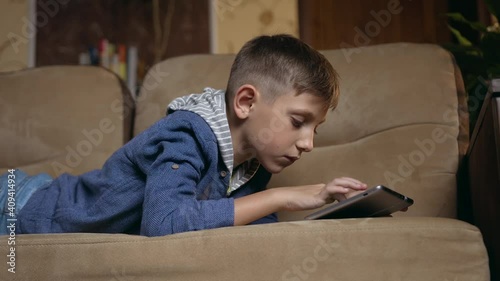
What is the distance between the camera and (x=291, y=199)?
1.08 m

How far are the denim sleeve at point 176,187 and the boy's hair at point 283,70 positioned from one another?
16 centimetres

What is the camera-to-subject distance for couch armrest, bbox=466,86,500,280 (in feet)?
3.33

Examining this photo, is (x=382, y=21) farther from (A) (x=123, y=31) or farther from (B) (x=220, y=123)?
(B) (x=220, y=123)

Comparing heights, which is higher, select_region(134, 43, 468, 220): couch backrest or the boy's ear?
the boy's ear

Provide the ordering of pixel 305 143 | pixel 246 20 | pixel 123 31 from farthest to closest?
pixel 123 31 → pixel 246 20 → pixel 305 143

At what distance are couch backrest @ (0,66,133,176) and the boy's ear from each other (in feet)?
1.72

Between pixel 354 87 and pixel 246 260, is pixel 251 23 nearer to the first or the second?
pixel 354 87

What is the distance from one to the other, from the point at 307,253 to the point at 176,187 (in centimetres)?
30

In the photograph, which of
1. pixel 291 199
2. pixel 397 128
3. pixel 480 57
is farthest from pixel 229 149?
pixel 480 57

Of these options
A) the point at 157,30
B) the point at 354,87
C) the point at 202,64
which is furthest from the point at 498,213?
the point at 157,30

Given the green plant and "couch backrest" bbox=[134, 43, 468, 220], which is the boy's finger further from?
the green plant

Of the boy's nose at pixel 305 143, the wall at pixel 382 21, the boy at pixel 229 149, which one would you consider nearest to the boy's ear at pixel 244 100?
the boy at pixel 229 149

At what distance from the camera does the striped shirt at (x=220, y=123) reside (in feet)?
3.92

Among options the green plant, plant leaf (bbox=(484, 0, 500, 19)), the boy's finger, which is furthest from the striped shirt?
plant leaf (bbox=(484, 0, 500, 19))
